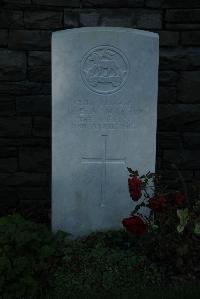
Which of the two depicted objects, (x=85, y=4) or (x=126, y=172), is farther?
(x=85, y=4)

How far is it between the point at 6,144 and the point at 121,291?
6.10ft

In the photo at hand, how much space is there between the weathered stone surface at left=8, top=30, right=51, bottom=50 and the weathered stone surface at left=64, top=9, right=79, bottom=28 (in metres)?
0.17

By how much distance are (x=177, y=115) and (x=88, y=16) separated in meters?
1.07

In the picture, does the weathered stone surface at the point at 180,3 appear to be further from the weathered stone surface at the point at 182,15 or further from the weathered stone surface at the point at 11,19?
the weathered stone surface at the point at 11,19

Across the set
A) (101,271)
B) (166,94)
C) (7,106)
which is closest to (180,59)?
(166,94)

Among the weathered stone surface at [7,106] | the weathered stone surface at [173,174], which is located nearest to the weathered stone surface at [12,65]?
the weathered stone surface at [7,106]

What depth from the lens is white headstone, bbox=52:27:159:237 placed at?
3.74m

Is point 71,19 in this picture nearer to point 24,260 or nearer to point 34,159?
point 34,159

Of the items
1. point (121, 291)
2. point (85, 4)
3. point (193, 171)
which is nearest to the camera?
point (121, 291)

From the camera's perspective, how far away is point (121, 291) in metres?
3.38

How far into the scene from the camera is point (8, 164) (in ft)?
15.7

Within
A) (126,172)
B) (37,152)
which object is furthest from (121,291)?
(37,152)

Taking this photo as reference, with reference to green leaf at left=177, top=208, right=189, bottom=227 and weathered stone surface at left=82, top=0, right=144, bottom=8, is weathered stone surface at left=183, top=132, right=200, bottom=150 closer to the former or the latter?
weathered stone surface at left=82, top=0, right=144, bottom=8

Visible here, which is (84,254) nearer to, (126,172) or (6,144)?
(126,172)
